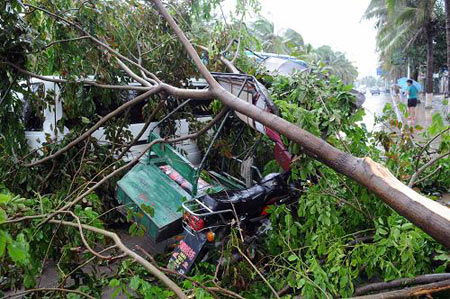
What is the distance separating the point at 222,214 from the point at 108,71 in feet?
7.35

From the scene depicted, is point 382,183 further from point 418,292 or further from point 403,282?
point 403,282

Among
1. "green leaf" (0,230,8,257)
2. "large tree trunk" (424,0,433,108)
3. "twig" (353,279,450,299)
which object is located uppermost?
"large tree trunk" (424,0,433,108)

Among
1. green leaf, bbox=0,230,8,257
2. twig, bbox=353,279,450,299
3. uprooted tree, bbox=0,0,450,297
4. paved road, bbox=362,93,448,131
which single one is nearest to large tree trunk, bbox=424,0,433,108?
paved road, bbox=362,93,448,131

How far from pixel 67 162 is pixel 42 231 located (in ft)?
5.71

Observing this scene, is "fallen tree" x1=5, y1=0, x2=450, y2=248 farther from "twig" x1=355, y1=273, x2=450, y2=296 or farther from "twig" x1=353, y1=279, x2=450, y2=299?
"twig" x1=355, y1=273, x2=450, y2=296

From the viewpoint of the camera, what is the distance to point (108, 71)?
410 centimetres

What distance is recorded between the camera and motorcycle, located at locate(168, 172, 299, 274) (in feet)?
9.75

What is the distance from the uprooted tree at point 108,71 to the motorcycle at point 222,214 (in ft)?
2.27

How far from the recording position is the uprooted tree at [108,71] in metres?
2.27

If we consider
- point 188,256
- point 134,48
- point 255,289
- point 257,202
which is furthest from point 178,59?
point 255,289

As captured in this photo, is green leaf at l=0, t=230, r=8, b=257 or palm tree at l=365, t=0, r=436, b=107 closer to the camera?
green leaf at l=0, t=230, r=8, b=257

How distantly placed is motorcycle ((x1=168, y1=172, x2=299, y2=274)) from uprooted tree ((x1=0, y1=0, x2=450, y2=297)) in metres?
0.69

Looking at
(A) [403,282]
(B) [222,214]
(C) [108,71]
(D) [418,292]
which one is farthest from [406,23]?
(D) [418,292]

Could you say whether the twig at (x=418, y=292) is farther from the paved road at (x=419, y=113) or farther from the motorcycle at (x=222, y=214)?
the paved road at (x=419, y=113)
